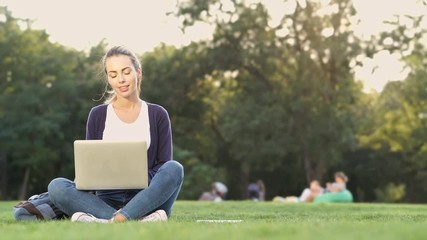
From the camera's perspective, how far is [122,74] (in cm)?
690

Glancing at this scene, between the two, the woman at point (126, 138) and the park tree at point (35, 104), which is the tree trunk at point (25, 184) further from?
the woman at point (126, 138)

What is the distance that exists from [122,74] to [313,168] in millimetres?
29358

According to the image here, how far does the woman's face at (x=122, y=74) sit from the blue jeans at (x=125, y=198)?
2.22 ft

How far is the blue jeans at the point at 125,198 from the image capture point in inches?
256

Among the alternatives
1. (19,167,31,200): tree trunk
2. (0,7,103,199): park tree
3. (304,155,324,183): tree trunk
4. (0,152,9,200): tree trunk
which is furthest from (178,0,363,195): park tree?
(0,152,9,200): tree trunk

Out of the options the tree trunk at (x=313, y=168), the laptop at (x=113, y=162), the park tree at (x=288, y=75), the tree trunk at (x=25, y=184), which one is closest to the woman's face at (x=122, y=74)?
the laptop at (x=113, y=162)

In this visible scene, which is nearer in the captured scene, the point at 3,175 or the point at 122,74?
the point at 122,74

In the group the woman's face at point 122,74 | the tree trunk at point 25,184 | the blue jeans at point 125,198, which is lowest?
the tree trunk at point 25,184

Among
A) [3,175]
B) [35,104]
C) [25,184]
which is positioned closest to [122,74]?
[35,104]

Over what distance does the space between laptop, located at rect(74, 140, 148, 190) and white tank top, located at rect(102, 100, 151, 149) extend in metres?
0.48

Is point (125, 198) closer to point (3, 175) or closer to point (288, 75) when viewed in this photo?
point (288, 75)

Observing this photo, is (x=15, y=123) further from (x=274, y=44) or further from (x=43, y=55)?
(x=274, y=44)

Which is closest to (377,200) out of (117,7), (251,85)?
(251,85)

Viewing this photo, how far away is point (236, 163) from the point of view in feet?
131
